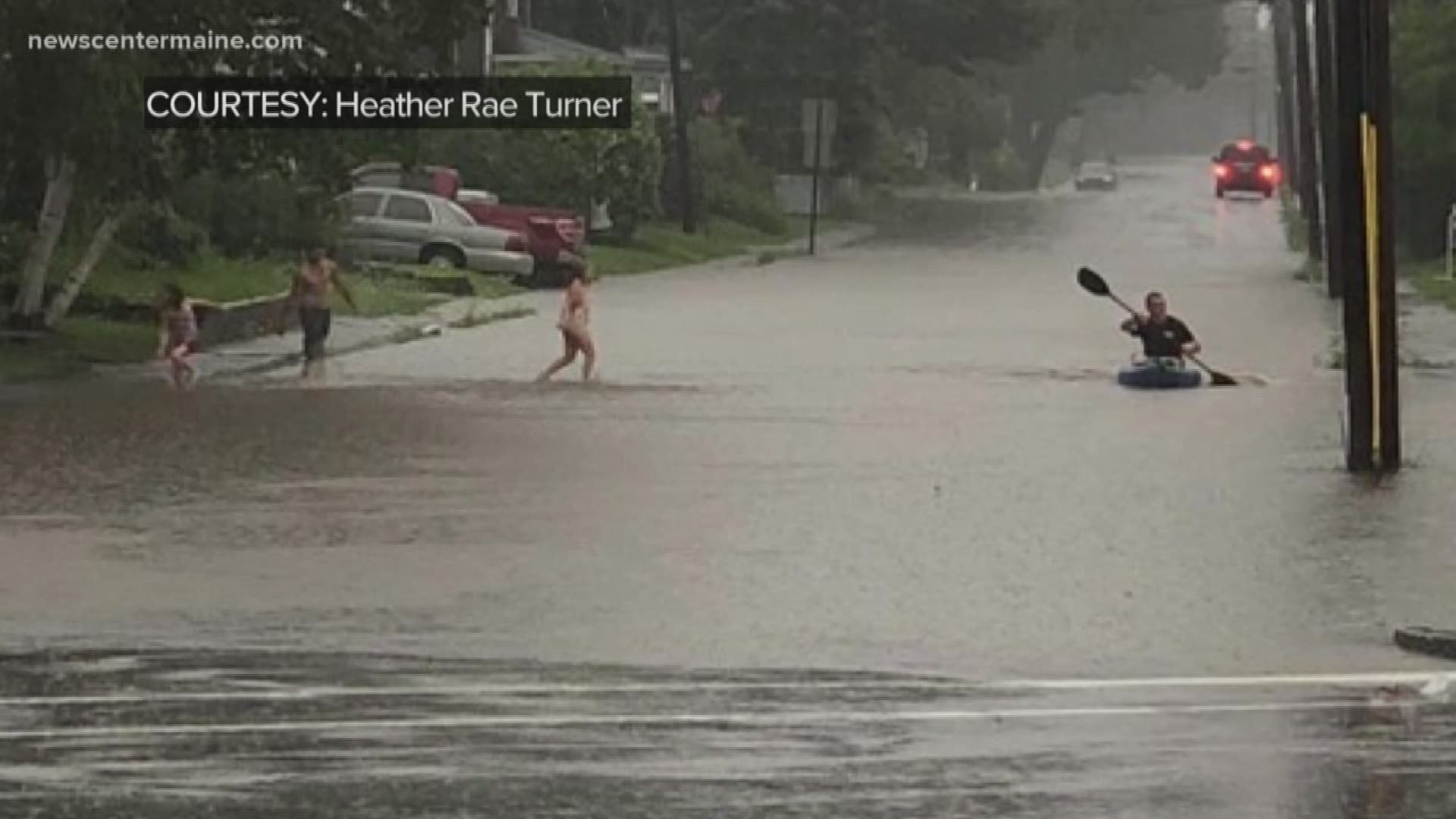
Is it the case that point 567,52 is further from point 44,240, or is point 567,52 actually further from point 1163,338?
point 1163,338

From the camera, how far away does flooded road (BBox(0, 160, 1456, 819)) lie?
410 inches

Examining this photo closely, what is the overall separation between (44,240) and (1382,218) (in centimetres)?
1640

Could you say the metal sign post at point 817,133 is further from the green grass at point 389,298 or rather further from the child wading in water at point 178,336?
the child wading in water at point 178,336

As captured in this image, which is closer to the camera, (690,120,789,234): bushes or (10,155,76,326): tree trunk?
(10,155,76,326): tree trunk

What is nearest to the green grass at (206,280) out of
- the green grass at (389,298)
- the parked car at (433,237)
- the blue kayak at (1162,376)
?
the green grass at (389,298)

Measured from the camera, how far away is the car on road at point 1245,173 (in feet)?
367

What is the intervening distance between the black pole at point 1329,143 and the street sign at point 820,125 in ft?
67.1

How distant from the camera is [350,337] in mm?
40188

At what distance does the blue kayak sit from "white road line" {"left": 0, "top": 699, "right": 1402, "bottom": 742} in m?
21.2

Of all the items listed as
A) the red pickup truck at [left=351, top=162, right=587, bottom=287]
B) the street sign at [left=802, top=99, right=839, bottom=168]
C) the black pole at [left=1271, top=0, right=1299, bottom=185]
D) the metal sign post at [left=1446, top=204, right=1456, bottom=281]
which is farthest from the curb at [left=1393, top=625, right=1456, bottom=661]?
the black pole at [left=1271, top=0, right=1299, bottom=185]

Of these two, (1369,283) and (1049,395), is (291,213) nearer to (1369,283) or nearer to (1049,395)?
(1049,395)

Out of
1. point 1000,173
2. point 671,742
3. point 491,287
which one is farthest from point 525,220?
point 1000,173

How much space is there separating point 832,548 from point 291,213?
95.0 feet

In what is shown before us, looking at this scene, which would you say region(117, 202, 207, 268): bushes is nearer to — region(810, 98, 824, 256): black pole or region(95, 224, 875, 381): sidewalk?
region(95, 224, 875, 381): sidewalk
